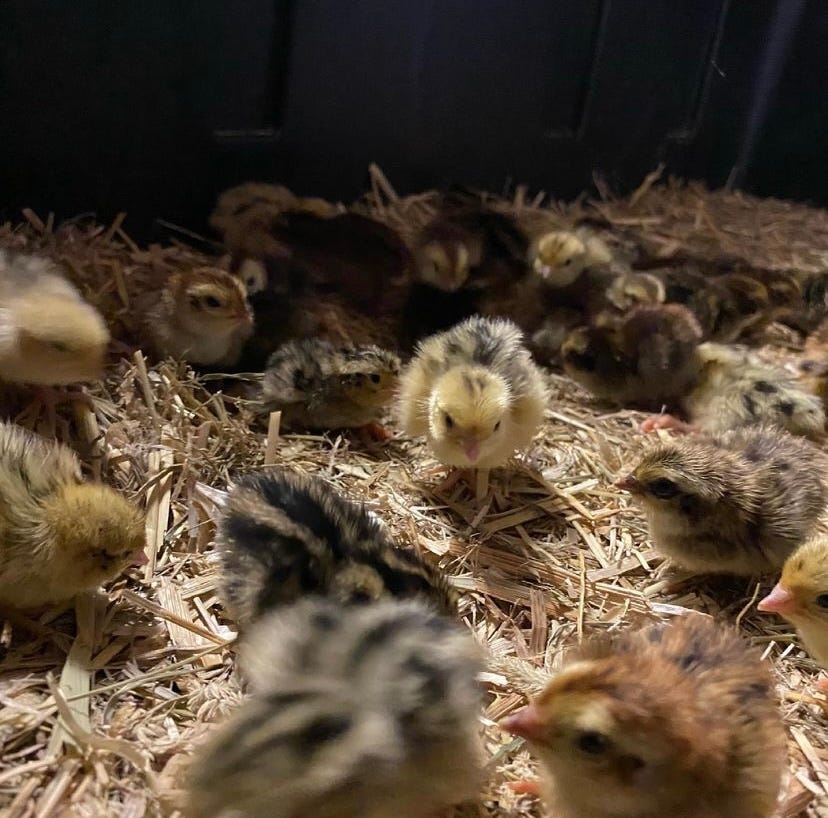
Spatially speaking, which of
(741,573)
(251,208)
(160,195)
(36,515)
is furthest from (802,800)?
A: (160,195)

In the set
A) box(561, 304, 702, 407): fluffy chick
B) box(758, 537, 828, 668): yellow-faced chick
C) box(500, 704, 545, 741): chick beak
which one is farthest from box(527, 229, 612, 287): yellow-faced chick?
box(500, 704, 545, 741): chick beak

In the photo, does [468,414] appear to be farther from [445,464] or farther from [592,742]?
[592,742]

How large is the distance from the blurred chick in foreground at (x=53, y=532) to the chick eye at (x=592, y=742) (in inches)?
37.2

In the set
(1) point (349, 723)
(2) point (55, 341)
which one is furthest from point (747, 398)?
(2) point (55, 341)

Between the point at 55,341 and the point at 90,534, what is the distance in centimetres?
58

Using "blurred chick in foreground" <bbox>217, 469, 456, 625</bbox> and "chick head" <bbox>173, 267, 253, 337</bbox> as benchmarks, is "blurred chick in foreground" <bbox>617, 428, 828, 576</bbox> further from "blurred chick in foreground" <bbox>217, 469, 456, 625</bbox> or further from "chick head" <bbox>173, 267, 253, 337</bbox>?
"chick head" <bbox>173, 267, 253, 337</bbox>

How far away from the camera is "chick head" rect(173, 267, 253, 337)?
253 centimetres

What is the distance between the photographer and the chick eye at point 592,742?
1251 millimetres

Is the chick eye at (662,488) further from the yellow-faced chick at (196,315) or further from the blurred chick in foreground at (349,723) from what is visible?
the yellow-faced chick at (196,315)

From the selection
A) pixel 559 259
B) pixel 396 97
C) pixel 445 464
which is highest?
pixel 396 97

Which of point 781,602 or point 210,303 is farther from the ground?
point 210,303

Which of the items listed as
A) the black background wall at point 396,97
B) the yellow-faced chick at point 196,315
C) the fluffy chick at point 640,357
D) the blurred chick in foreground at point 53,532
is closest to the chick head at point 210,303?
the yellow-faced chick at point 196,315

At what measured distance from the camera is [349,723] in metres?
1.20

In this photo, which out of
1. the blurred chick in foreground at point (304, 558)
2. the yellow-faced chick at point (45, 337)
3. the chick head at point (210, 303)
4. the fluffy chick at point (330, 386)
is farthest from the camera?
the chick head at point (210, 303)
